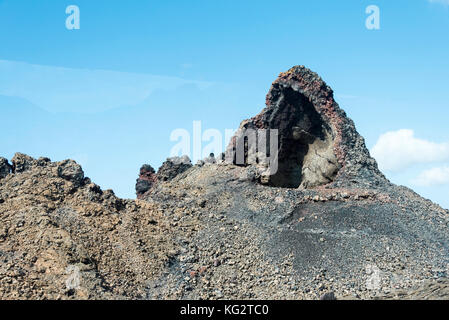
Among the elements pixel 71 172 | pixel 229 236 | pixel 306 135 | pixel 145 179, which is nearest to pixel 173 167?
pixel 145 179

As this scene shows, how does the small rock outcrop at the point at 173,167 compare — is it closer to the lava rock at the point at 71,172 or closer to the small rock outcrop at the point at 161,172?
the small rock outcrop at the point at 161,172

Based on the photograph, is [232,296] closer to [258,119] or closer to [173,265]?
[173,265]

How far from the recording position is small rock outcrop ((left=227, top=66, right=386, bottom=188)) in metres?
30.9

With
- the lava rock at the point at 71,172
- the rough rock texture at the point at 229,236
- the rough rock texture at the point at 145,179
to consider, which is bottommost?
the rough rock texture at the point at 229,236

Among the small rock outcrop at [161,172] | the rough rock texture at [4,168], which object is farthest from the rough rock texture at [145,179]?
the rough rock texture at [4,168]

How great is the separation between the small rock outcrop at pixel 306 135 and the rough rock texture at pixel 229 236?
14cm

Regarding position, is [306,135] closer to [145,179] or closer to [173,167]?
[173,167]

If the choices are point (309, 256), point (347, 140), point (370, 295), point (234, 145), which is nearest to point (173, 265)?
point (309, 256)

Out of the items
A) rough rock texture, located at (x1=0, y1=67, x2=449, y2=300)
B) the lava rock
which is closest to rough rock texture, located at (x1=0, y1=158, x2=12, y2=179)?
rough rock texture, located at (x1=0, y1=67, x2=449, y2=300)

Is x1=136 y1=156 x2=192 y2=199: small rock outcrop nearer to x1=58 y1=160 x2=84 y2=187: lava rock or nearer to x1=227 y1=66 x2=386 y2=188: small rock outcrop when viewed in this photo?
x1=227 y1=66 x2=386 y2=188: small rock outcrop

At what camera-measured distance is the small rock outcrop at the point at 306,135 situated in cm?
3092

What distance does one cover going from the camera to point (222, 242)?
77.5 ft

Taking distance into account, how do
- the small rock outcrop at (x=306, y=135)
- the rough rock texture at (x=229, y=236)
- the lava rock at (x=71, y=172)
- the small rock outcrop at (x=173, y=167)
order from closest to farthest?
the rough rock texture at (x=229, y=236) → the lava rock at (x=71, y=172) → the small rock outcrop at (x=306, y=135) → the small rock outcrop at (x=173, y=167)

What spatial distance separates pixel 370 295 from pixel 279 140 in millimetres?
14338
